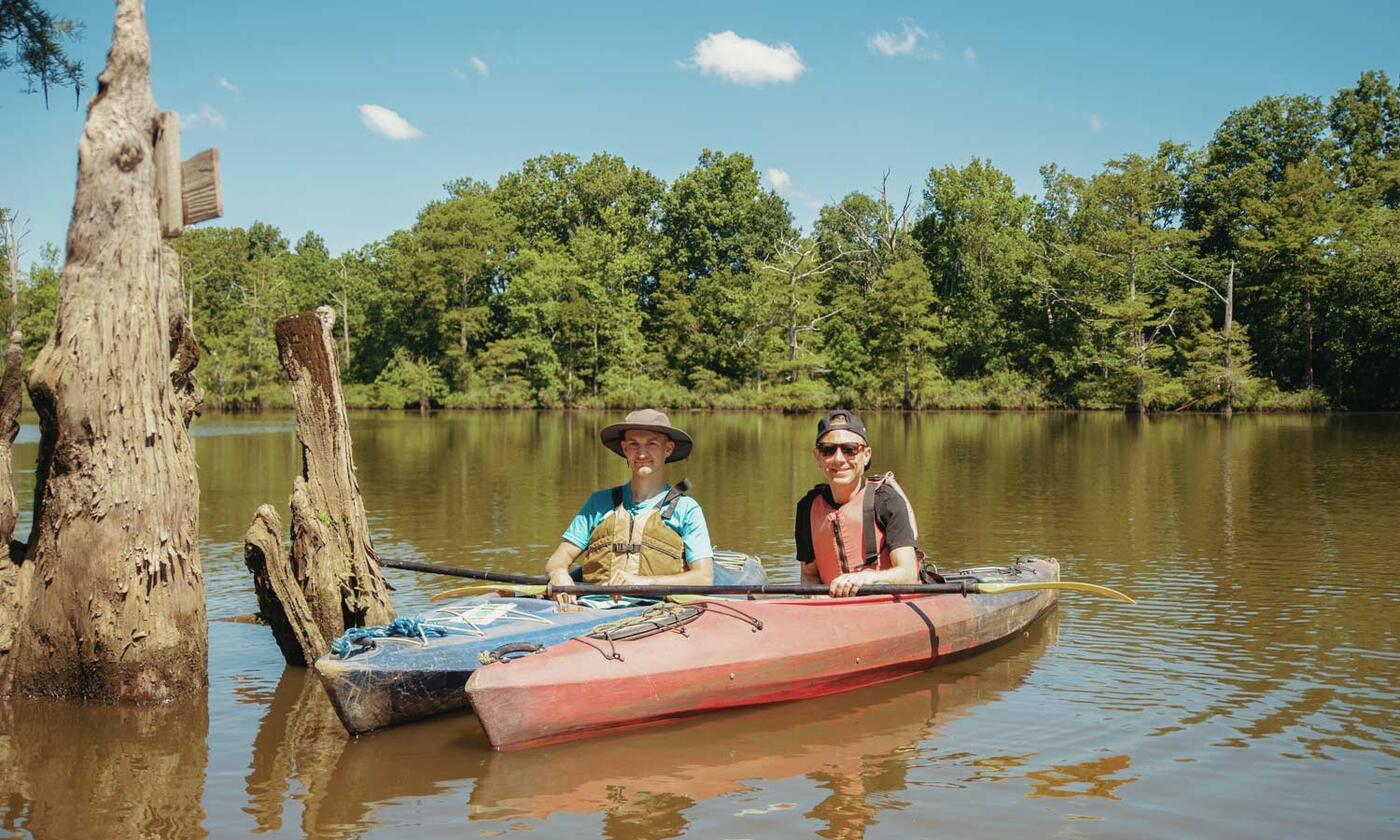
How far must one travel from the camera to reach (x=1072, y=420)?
42.1 m

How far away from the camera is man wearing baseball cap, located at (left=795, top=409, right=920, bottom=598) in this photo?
6.78 meters

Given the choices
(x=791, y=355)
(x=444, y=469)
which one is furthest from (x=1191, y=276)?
(x=444, y=469)

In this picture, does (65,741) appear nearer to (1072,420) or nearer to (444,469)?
(444,469)

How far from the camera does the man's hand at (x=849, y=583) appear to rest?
673 cm

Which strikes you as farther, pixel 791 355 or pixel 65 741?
pixel 791 355

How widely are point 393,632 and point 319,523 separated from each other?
1549 millimetres

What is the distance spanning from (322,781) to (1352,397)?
4921 cm

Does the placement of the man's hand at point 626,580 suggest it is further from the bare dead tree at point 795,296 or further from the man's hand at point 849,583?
the bare dead tree at point 795,296

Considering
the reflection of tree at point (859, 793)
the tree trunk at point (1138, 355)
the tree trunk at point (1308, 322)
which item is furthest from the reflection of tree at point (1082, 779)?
the tree trunk at point (1308, 322)

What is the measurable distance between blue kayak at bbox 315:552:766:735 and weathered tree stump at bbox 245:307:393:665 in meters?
1.25

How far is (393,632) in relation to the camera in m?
6.20

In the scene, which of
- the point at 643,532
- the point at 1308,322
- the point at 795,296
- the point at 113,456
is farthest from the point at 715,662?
the point at 795,296

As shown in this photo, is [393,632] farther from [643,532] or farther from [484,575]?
[484,575]

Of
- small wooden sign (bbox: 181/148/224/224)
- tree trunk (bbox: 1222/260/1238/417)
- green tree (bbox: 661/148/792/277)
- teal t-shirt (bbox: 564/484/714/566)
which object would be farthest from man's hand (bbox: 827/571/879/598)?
green tree (bbox: 661/148/792/277)
